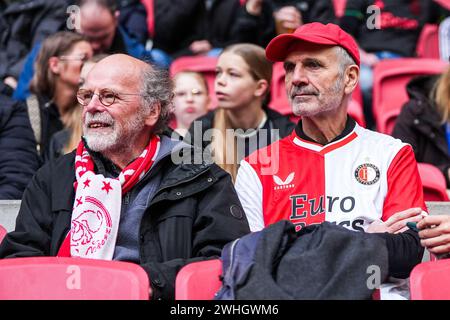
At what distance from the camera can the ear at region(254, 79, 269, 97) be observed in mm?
5789

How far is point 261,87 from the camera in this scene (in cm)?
582

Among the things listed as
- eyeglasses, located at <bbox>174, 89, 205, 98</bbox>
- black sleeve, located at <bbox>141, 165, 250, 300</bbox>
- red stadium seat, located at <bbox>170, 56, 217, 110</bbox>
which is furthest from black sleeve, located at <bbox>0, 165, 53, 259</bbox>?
red stadium seat, located at <bbox>170, 56, 217, 110</bbox>

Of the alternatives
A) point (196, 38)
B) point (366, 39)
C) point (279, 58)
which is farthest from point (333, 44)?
point (196, 38)

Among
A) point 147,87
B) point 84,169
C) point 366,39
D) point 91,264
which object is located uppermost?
point 366,39

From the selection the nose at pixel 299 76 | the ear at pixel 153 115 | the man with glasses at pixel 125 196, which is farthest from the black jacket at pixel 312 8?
the man with glasses at pixel 125 196

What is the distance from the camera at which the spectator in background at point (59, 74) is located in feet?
19.3

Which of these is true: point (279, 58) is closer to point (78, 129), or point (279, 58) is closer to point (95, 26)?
point (78, 129)

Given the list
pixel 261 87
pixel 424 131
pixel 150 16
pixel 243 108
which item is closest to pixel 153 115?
pixel 243 108

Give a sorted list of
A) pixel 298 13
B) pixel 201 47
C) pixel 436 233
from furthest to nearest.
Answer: pixel 201 47, pixel 298 13, pixel 436 233

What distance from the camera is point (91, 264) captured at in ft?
10.3

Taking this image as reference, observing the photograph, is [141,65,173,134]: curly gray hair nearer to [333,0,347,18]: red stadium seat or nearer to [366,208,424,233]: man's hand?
[366,208,424,233]: man's hand

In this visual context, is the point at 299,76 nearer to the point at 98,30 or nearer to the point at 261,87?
the point at 261,87

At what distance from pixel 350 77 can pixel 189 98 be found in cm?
217

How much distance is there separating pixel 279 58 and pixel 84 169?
3.37ft
